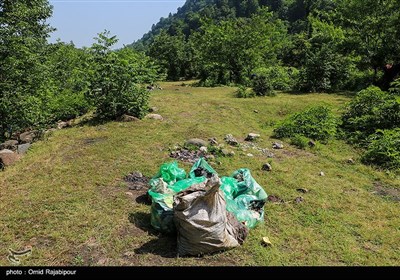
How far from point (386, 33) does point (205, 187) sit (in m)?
14.5

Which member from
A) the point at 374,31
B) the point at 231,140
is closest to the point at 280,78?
the point at 374,31

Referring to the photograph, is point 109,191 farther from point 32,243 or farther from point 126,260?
point 126,260

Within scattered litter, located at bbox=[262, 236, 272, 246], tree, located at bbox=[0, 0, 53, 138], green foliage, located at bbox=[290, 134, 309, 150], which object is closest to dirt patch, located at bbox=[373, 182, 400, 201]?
green foliage, located at bbox=[290, 134, 309, 150]

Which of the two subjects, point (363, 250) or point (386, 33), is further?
point (386, 33)

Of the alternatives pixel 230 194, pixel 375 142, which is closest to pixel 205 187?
pixel 230 194

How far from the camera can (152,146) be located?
7367 millimetres

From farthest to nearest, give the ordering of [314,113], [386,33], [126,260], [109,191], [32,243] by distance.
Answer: [386,33]
[314,113]
[109,191]
[32,243]
[126,260]

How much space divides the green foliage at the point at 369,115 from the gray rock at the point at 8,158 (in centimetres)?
794

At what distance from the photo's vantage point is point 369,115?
8820mm

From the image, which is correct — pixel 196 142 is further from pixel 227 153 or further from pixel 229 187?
pixel 229 187

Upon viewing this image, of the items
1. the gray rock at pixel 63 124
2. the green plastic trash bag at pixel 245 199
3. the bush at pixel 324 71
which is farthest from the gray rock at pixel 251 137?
the bush at pixel 324 71

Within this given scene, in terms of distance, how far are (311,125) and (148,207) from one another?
18.1 ft

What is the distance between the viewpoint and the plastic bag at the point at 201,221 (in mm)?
3512

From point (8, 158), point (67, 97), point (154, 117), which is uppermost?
point (67, 97)
